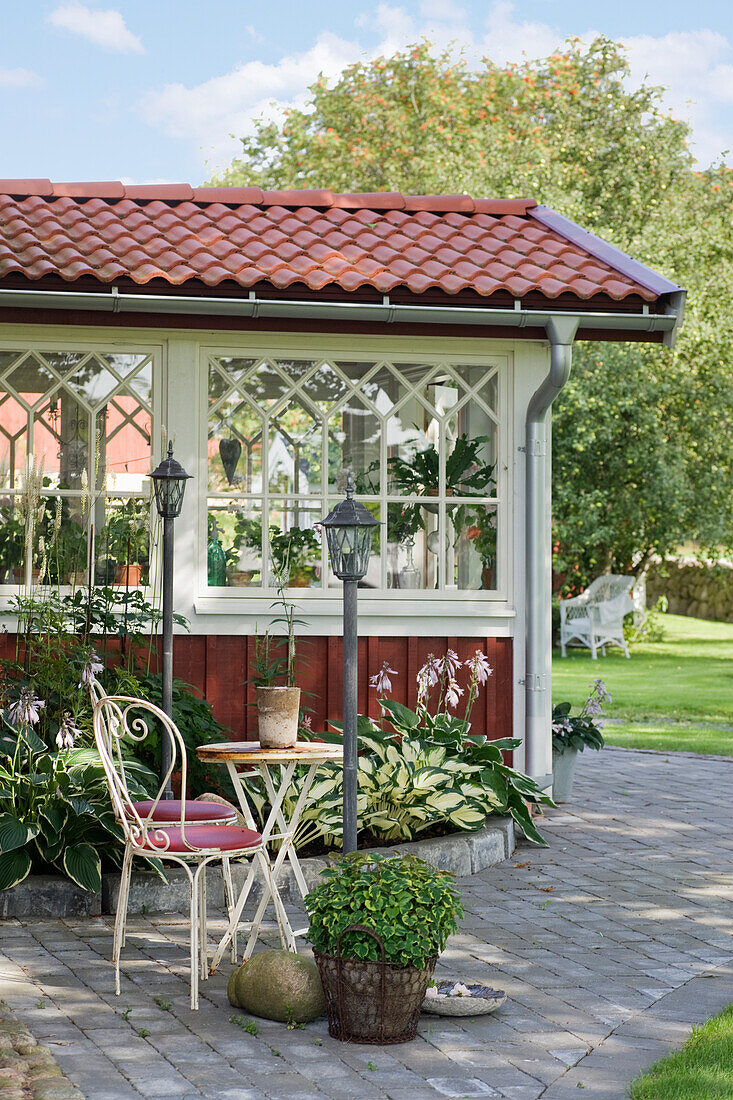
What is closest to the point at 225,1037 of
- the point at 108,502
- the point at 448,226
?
the point at 108,502

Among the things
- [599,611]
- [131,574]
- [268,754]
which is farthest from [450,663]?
[599,611]

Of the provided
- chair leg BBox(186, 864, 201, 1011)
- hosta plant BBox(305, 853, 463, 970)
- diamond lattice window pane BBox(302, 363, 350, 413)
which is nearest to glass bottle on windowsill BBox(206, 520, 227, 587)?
diamond lattice window pane BBox(302, 363, 350, 413)

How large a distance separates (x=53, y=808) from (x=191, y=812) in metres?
1.05

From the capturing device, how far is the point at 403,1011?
12.8 ft

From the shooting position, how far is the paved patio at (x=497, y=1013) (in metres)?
3.57

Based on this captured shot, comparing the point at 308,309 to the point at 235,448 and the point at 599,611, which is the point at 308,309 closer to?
the point at 235,448

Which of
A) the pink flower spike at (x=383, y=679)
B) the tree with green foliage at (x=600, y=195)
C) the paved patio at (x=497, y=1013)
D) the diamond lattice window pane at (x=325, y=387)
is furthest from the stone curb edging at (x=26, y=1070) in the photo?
the tree with green foliage at (x=600, y=195)

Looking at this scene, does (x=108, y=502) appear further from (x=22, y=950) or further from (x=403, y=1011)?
(x=403, y=1011)

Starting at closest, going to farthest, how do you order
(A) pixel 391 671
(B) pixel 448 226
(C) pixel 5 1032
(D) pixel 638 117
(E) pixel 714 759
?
(C) pixel 5 1032, (A) pixel 391 671, (B) pixel 448 226, (E) pixel 714 759, (D) pixel 638 117

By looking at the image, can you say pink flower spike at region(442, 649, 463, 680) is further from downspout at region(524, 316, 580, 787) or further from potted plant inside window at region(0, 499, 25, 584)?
potted plant inside window at region(0, 499, 25, 584)

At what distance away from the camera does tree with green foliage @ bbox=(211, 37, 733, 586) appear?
18344mm

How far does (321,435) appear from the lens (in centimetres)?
720

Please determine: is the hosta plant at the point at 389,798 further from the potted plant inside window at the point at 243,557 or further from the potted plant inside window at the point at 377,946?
the potted plant inside window at the point at 377,946

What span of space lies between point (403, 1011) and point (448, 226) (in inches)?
208
